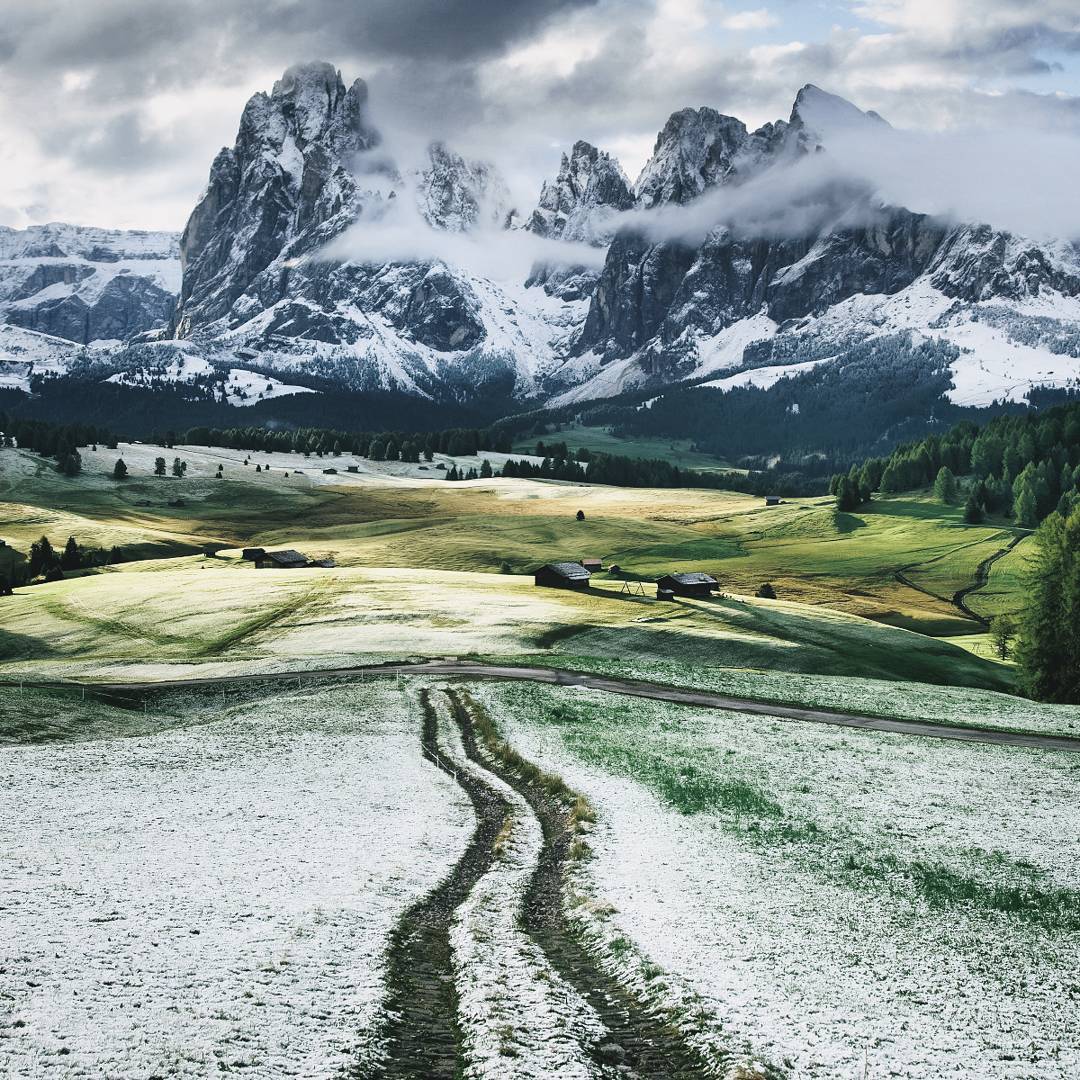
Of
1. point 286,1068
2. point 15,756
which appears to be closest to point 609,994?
point 286,1068

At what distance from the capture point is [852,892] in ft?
82.4

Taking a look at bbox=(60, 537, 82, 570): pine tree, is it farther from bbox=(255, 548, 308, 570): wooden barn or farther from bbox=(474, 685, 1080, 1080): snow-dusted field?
bbox=(474, 685, 1080, 1080): snow-dusted field

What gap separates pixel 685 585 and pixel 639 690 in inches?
2079

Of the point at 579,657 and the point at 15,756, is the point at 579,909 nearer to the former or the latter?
the point at 15,756

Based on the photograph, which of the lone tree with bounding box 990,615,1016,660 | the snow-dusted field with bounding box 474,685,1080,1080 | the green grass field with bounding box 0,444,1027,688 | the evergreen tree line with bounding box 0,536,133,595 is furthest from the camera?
the evergreen tree line with bounding box 0,536,133,595

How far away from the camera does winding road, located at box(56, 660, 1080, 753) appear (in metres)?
51.9

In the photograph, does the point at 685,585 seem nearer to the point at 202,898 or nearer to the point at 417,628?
the point at 417,628

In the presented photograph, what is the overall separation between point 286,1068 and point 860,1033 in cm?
971

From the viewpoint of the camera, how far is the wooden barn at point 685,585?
116688 millimetres

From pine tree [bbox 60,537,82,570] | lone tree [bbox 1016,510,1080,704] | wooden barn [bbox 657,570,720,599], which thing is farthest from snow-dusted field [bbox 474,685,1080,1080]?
pine tree [bbox 60,537,82,570]

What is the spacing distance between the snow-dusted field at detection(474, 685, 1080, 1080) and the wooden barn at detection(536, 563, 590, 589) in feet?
247

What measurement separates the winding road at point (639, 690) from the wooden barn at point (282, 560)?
256 feet

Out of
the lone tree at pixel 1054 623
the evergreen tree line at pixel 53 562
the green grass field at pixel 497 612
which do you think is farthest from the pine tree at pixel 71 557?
the lone tree at pixel 1054 623

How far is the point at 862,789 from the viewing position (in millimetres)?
37688
